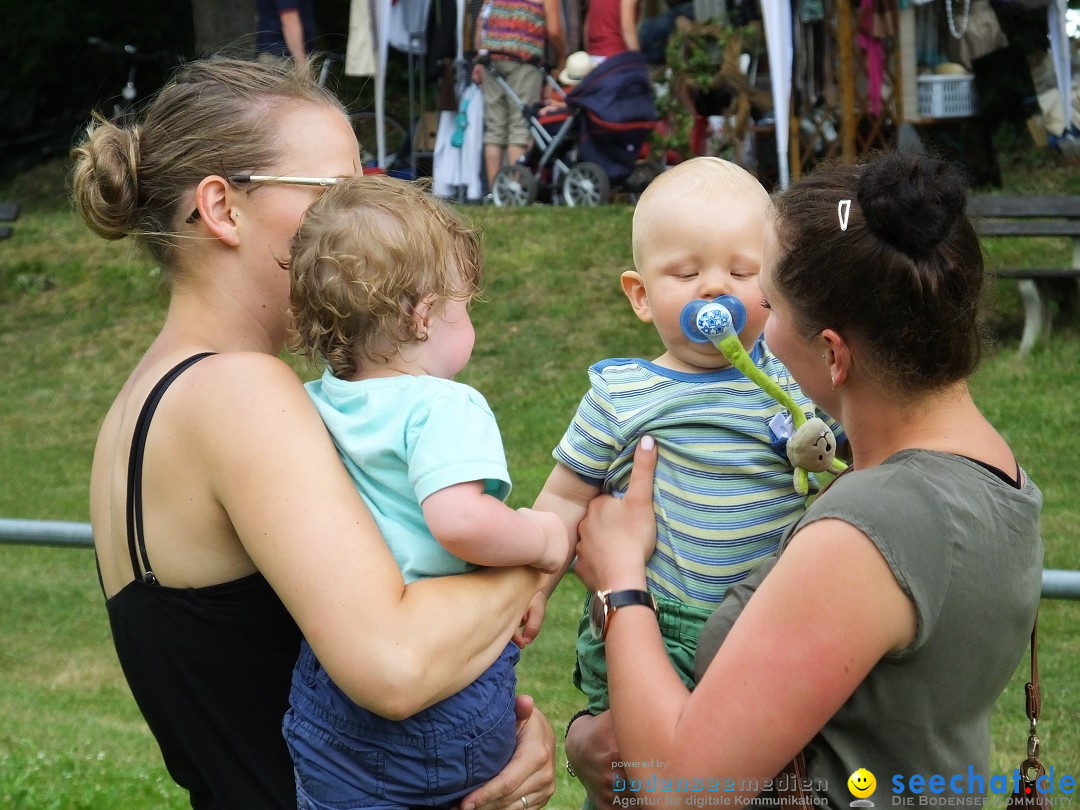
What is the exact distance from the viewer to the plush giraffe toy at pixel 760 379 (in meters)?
2.19

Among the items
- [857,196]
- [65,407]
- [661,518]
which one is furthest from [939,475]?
[65,407]

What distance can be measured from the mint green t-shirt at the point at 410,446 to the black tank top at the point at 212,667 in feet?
0.70

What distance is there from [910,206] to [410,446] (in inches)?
29.9

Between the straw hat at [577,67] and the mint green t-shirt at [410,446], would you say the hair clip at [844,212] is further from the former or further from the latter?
the straw hat at [577,67]

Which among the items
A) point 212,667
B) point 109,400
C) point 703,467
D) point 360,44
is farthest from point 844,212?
point 360,44

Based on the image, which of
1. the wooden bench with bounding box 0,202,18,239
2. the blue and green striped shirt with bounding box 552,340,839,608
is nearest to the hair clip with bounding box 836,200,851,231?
the blue and green striped shirt with bounding box 552,340,839,608

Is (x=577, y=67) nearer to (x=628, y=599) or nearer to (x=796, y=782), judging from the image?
(x=628, y=599)

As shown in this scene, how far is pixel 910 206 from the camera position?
1.79 meters

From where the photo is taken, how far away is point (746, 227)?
2328mm

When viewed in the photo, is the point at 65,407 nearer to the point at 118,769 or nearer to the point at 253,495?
the point at 118,769

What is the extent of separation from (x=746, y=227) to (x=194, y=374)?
3.20 ft

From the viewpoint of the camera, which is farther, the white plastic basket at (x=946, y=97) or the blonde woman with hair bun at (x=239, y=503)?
the white plastic basket at (x=946, y=97)

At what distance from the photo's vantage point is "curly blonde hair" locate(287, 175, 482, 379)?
1.93 metres

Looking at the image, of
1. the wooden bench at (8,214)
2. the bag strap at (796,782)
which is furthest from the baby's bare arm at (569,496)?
the wooden bench at (8,214)
